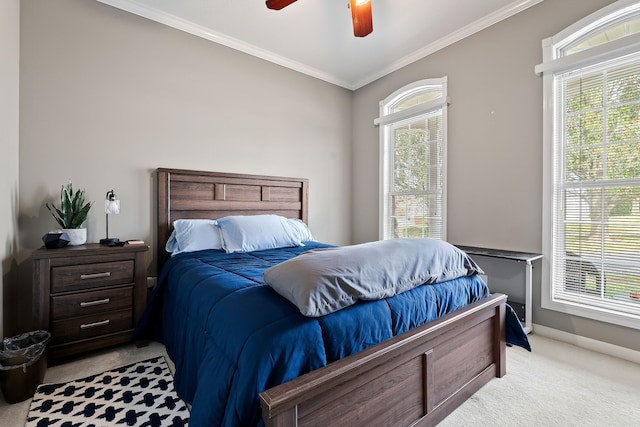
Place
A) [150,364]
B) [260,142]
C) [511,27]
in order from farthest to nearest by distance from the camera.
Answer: [260,142], [511,27], [150,364]

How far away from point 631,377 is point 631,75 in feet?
→ 7.41

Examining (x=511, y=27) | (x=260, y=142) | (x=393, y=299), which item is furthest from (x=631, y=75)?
(x=260, y=142)

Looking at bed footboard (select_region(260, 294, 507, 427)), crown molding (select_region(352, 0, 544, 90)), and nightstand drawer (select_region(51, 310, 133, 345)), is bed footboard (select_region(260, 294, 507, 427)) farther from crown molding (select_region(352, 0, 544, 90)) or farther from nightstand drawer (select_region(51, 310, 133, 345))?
crown molding (select_region(352, 0, 544, 90))

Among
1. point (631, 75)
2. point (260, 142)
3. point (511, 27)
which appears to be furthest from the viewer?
point (260, 142)

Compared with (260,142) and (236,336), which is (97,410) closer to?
(236,336)

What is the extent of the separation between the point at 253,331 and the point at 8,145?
2.44 meters

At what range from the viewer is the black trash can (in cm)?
173

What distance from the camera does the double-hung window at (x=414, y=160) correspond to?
3621 millimetres

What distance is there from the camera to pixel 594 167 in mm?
2512

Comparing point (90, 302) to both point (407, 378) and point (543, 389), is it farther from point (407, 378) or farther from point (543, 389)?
point (543, 389)

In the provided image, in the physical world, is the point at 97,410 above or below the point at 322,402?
below

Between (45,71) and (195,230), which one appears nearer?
(45,71)

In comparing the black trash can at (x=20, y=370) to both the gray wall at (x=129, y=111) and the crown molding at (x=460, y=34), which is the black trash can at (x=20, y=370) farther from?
the crown molding at (x=460, y=34)

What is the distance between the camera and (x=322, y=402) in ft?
3.61
